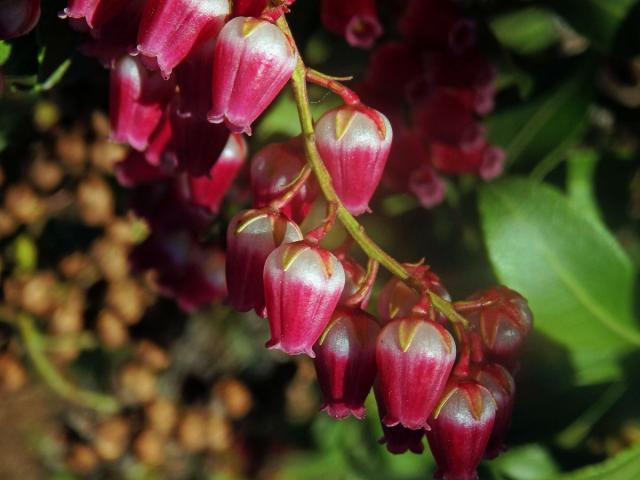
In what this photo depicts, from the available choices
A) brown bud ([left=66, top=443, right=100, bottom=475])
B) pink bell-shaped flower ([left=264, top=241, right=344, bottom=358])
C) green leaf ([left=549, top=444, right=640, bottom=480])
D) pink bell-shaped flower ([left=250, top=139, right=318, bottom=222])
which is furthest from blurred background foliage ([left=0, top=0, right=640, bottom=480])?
pink bell-shaped flower ([left=264, top=241, right=344, bottom=358])

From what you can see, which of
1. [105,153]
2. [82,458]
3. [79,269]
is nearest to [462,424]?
[105,153]

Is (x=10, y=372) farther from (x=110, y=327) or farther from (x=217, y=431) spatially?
(x=217, y=431)

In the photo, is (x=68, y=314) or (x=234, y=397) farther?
(x=234, y=397)

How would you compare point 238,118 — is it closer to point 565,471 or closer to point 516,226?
point 516,226

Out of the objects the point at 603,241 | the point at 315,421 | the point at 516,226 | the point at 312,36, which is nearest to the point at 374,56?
the point at 312,36

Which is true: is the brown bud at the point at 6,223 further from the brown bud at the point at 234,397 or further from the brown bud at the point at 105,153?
the brown bud at the point at 234,397

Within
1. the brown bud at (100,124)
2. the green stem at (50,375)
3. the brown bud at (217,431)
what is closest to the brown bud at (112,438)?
the green stem at (50,375)
